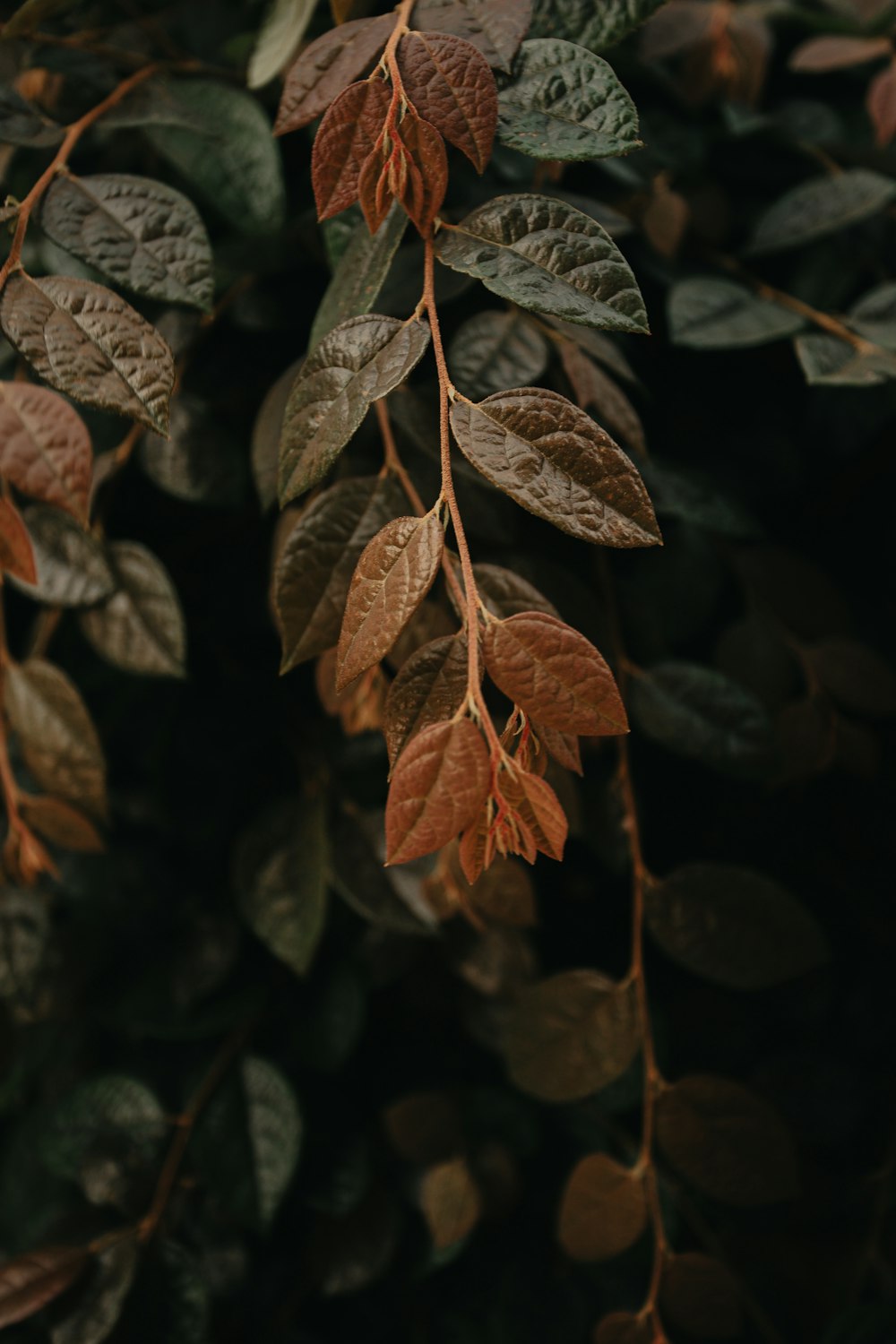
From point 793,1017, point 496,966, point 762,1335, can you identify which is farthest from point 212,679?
point 762,1335

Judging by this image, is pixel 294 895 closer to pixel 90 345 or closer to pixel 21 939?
pixel 21 939

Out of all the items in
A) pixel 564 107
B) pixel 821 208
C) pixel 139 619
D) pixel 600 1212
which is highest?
pixel 564 107

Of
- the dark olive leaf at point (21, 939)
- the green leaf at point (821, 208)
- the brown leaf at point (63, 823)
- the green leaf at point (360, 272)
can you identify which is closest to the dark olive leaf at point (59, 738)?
the brown leaf at point (63, 823)

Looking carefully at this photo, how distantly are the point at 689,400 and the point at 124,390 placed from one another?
1.40ft

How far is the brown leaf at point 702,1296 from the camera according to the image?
520 mm

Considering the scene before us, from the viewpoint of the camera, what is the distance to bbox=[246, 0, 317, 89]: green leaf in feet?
1.50

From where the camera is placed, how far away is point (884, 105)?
0.62 metres

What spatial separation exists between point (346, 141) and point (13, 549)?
19 cm

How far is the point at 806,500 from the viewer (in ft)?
2.44

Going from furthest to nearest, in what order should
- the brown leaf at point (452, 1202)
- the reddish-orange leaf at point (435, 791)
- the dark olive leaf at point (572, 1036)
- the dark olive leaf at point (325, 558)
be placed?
the brown leaf at point (452, 1202), the dark olive leaf at point (572, 1036), the dark olive leaf at point (325, 558), the reddish-orange leaf at point (435, 791)

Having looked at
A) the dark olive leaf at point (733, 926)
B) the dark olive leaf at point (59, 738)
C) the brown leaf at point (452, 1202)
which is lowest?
the brown leaf at point (452, 1202)

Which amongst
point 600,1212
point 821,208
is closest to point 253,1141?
point 600,1212

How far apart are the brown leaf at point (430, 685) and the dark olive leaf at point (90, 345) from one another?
12 cm

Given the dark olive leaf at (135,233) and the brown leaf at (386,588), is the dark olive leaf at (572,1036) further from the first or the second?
the dark olive leaf at (135,233)
